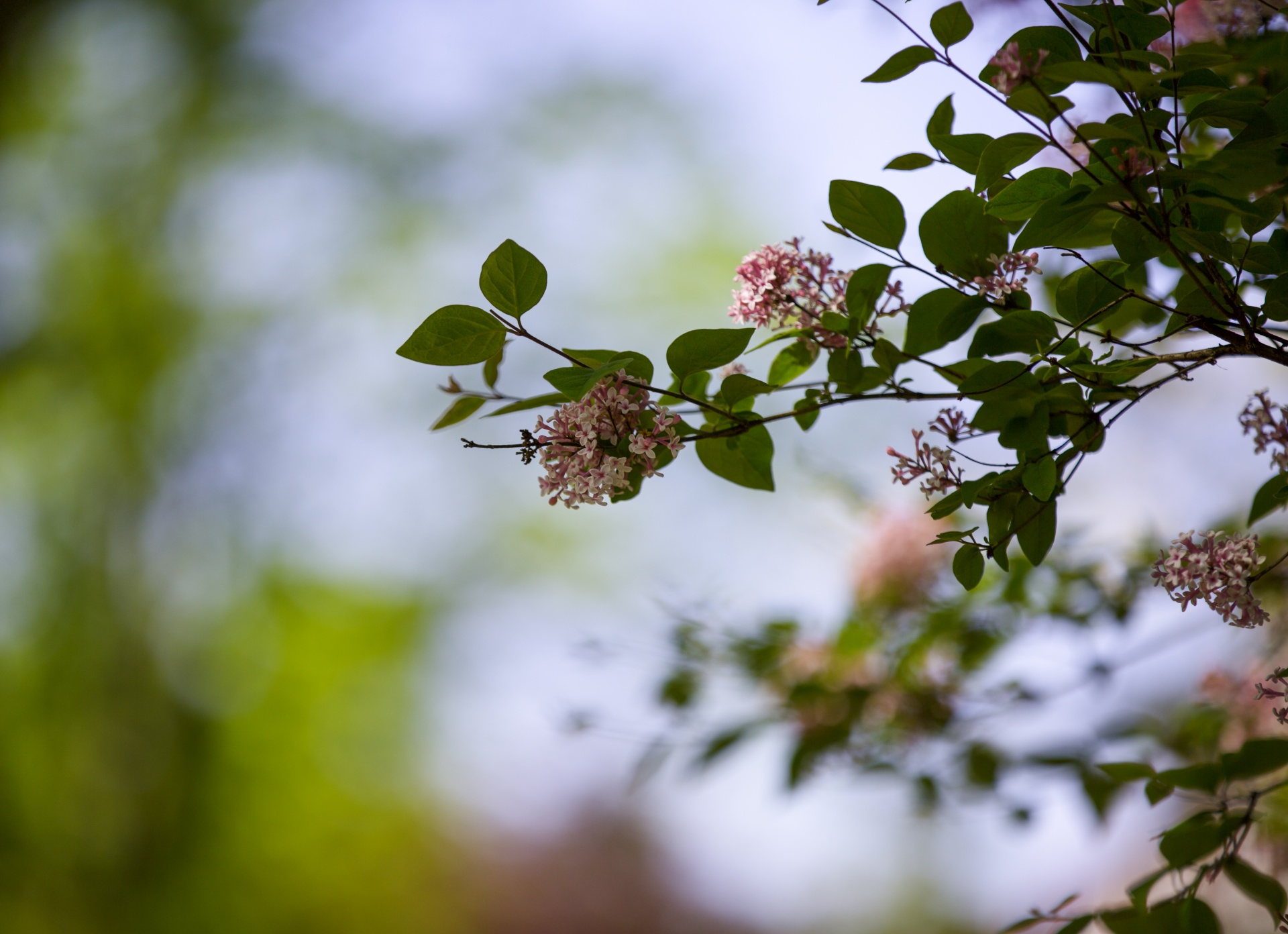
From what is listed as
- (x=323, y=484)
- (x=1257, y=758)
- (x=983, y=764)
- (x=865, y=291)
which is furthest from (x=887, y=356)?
(x=323, y=484)

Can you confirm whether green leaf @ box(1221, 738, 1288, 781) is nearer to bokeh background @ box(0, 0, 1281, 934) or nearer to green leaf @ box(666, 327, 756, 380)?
green leaf @ box(666, 327, 756, 380)

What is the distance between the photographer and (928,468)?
0.21m

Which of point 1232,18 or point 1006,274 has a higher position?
point 1232,18

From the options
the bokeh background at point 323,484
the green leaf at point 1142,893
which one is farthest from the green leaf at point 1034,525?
the bokeh background at point 323,484

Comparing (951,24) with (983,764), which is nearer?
(951,24)

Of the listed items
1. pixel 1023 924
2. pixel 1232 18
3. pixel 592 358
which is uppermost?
pixel 1232 18

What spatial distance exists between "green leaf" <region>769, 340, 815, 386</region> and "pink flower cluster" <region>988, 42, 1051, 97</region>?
3.0 inches

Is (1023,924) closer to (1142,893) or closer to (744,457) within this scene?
(1142,893)

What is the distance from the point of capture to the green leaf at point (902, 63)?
0.66 ft

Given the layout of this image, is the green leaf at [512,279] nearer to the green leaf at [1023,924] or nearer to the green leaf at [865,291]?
the green leaf at [865,291]

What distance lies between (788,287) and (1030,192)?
0.06 meters

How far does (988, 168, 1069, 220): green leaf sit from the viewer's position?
181 mm

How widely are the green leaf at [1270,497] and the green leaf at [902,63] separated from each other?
122mm

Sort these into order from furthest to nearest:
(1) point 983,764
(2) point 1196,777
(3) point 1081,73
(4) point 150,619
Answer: (4) point 150,619
(1) point 983,764
(2) point 1196,777
(3) point 1081,73
